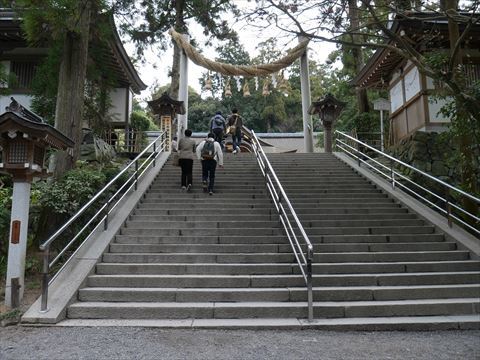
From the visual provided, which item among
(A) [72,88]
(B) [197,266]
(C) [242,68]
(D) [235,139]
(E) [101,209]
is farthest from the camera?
(C) [242,68]

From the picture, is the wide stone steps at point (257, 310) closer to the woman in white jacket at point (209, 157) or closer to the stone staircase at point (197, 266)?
the stone staircase at point (197, 266)

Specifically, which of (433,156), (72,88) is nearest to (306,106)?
(433,156)

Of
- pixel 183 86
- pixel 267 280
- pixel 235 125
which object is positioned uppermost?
pixel 183 86

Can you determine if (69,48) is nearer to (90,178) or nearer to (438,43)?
(90,178)

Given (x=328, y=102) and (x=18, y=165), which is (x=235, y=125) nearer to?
(x=328, y=102)

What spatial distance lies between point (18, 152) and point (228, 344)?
142 inches

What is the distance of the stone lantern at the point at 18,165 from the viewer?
15.6 feet

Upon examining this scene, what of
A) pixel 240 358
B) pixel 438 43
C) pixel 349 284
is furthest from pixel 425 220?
pixel 438 43

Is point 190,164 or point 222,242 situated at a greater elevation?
point 190,164

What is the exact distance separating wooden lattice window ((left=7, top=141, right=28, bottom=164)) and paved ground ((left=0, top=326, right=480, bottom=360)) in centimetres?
205

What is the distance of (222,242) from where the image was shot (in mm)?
6375

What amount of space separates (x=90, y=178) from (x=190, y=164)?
2.25m

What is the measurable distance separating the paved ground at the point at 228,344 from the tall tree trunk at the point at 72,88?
16.3 feet

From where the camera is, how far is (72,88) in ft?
27.9
